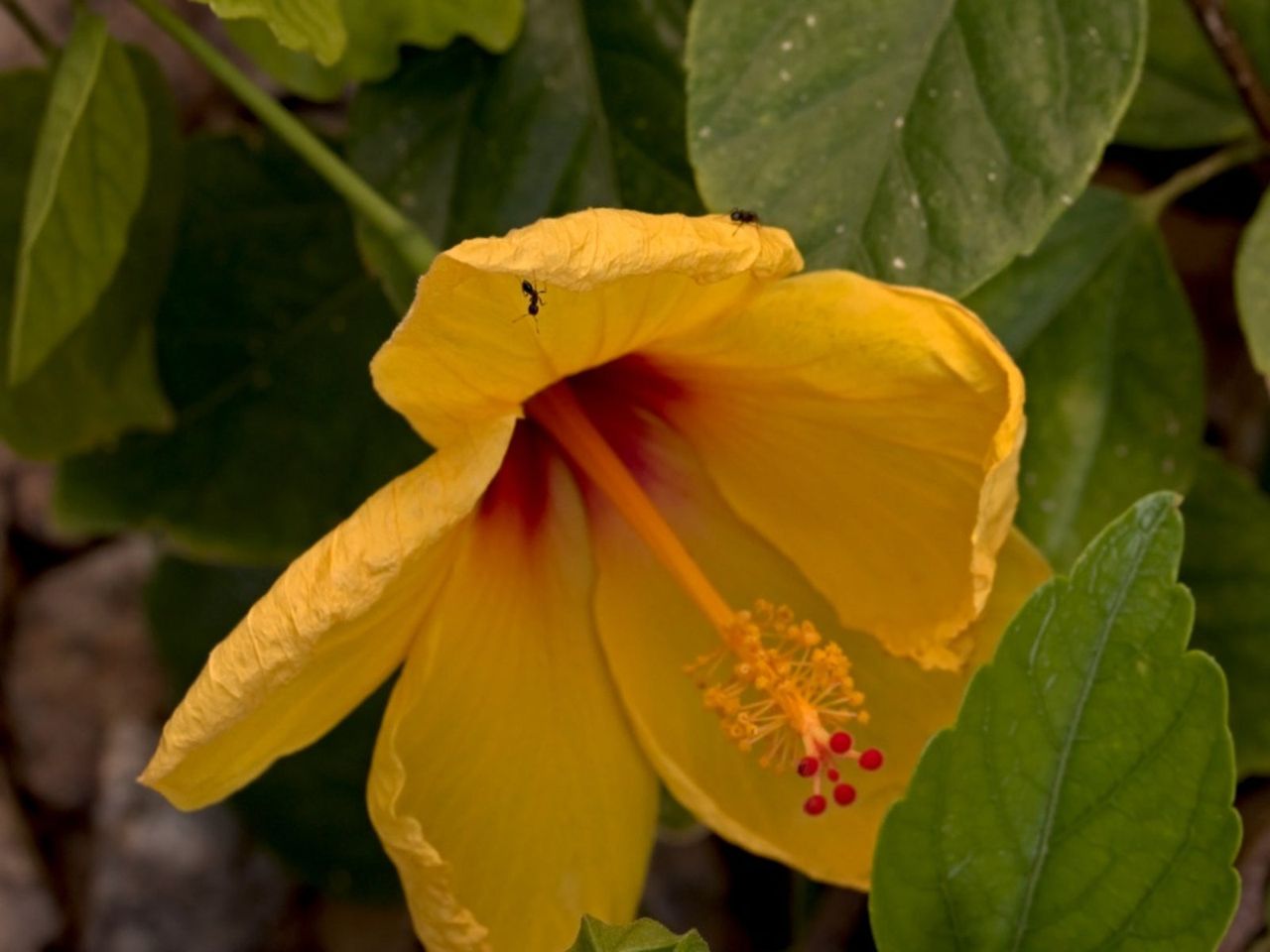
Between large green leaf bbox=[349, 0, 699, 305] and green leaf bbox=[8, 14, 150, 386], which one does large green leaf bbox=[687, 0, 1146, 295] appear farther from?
green leaf bbox=[8, 14, 150, 386]

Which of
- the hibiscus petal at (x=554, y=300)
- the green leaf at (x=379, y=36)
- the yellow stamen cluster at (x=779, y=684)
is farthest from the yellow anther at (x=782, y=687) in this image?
the green leaf at (x=379, y=36)

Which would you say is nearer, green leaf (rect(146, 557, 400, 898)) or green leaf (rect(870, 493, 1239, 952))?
green leaf (rect(870, 493, 1239, 952))

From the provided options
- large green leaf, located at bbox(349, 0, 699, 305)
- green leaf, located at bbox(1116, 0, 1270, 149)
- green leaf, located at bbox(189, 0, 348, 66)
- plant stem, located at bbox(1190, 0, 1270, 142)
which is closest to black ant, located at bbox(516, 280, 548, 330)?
green leaf, located at bbox(189, 0, 348, 66)

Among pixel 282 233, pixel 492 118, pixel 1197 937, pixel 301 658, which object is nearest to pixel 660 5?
pixel 492 118

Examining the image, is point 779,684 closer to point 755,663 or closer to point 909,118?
point 755,663

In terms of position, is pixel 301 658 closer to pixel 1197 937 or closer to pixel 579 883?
pixel 579 883

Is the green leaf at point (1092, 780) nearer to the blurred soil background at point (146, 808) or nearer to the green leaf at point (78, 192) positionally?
the green leaf at point (78, 192)
